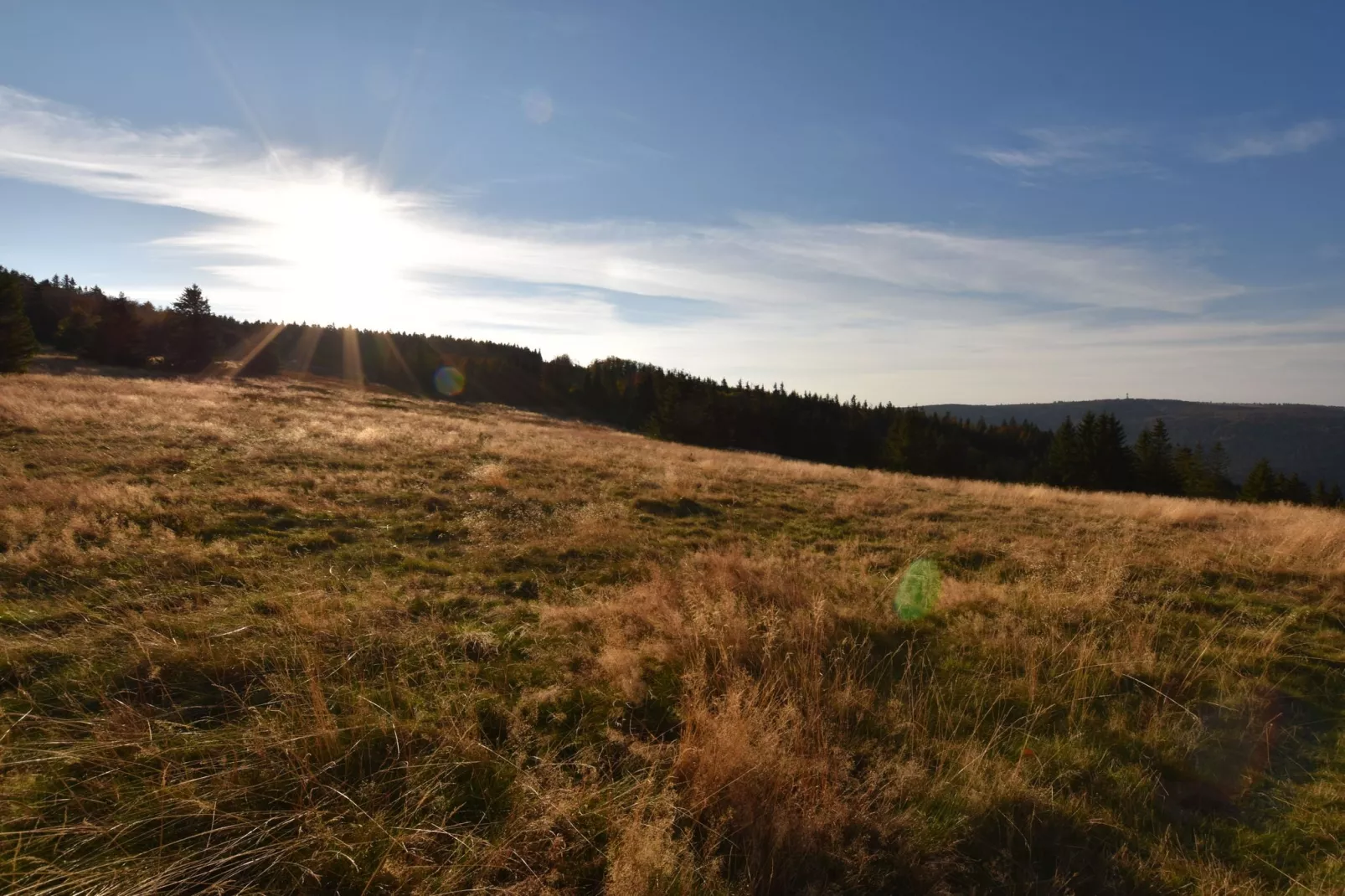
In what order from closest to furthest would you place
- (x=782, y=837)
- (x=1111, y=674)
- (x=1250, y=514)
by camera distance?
1. (x=782, y=837)
2. (x=1111, y=674)
3. (x=1250, y=514)

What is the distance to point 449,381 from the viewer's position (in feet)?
327

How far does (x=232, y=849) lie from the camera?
2.58 metres

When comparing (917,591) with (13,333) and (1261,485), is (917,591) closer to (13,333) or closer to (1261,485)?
(13,333)

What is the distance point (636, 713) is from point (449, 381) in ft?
341

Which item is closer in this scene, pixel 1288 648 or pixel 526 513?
pixel 1288 648

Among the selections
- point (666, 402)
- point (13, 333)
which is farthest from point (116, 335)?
point (666, 402)

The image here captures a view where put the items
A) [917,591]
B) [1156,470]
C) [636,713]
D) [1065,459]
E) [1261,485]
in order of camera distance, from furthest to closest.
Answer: [1065,459] < [1156,470] < [1261,485] < [917,591] < [636,713]

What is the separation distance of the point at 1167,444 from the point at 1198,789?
253 feet

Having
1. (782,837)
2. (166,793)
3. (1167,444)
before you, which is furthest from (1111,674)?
(1167,444)

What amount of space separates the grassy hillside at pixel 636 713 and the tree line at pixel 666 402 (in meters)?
42.9

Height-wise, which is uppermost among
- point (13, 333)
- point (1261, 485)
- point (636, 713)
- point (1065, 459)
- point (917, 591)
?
point (13, 333)

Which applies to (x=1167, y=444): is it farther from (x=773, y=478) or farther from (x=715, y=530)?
(x=715, y=530)

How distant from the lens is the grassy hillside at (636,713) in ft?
8.94

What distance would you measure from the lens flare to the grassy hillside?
309ft
